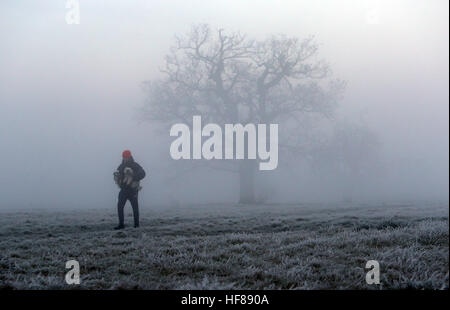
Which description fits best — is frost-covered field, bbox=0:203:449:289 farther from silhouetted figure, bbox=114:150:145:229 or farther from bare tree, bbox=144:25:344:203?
bare tree, bbox=144:25:344:203

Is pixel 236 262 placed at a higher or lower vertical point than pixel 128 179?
lower

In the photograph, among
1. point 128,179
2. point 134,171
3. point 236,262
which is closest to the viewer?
point 236,262

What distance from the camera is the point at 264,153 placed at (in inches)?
1104

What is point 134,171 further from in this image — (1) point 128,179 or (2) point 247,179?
(2) point 247,179

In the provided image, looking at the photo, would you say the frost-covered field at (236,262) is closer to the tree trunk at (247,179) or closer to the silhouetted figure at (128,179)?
the silhouetted figure at (128,179)

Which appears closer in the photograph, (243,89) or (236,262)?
(236,262)

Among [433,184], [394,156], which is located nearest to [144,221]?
[394,156]

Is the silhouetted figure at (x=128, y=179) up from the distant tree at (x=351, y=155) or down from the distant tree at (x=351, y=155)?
down

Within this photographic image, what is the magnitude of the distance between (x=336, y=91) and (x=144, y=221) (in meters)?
20.0

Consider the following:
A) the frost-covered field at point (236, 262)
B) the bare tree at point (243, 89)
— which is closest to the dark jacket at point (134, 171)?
the frost-covered field at point (236, 262)

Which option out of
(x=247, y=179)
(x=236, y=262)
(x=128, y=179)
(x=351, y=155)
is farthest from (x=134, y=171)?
(x=351, y=155)

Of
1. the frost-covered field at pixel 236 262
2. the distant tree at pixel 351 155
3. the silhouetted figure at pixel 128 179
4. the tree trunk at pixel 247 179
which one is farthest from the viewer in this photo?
the distant tree at pixel 351 155
